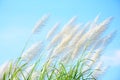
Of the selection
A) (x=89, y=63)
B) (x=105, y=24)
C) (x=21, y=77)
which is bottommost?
(x=21, y=77)

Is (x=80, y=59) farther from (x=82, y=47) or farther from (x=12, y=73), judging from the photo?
(x=12, y=73)

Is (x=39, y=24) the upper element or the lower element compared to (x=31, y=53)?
upper

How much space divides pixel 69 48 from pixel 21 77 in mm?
293

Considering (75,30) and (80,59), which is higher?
(75,30)

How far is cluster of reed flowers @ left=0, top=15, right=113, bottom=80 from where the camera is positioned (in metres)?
1.68

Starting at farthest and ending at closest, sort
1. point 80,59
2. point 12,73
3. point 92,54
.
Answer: point 92,54, point 80,59, point 12,73

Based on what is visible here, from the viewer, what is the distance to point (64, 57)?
1829mm

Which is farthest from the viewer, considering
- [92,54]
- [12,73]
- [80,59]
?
[92,54]

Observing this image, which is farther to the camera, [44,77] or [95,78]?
[95,78]

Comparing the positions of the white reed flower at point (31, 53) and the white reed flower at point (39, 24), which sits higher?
the white reed flower at point (39, 24)

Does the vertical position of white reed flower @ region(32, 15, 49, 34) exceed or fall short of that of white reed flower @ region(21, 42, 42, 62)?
it exceeds it

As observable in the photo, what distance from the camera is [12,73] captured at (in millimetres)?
1656

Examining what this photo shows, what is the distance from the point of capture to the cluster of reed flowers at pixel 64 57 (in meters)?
1.68

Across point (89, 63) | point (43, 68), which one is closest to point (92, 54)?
point (89, 63)
